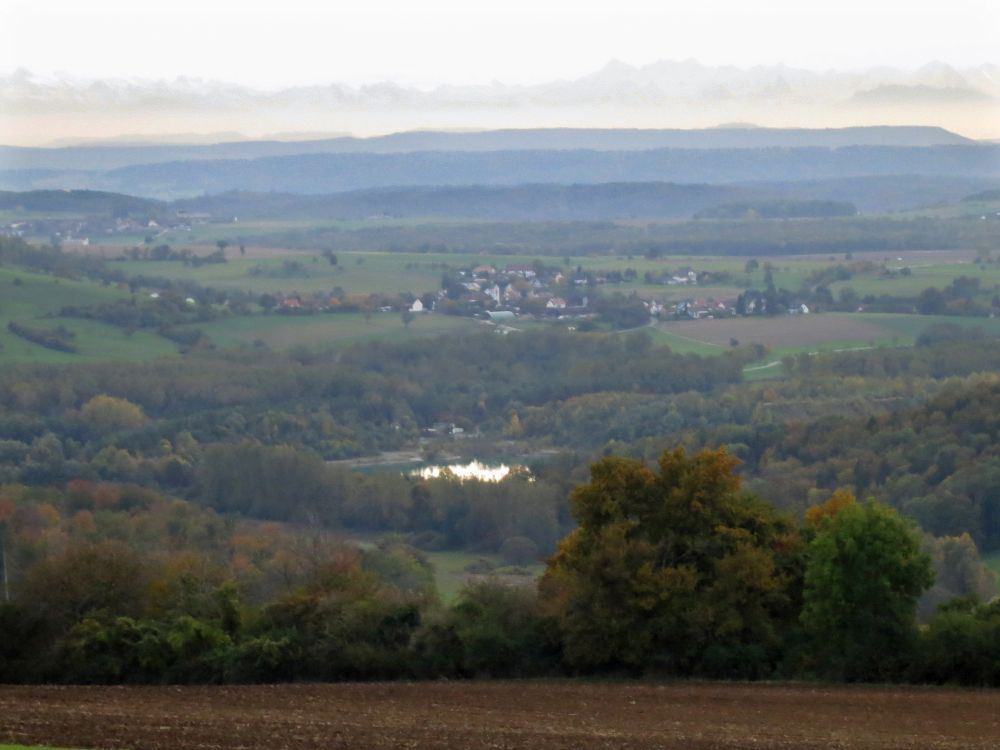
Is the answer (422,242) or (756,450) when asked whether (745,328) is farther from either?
(422,242)

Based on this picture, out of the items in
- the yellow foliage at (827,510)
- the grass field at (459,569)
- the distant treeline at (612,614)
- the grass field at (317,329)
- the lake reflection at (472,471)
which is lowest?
the grass field at (317,329)

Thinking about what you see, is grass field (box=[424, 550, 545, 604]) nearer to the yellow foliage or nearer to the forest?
the forest

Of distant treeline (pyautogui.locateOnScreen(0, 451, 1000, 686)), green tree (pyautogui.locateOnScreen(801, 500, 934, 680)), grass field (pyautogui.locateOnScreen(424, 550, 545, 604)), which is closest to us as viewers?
green tree (pyautogui.locateOnScreen(801, 500, 934, 680))

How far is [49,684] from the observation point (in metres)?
29.0

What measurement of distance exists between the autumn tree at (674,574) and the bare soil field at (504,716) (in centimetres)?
118

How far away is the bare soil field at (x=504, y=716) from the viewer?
852 inches

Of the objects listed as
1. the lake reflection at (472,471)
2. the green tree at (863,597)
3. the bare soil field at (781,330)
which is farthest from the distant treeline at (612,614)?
the bare soil field at (781,330)

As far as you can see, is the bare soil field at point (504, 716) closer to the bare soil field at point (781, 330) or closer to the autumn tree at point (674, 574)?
the autumn tree at point (674, 574)

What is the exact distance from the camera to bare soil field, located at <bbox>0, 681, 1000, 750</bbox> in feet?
71.0

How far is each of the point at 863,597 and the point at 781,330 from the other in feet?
318

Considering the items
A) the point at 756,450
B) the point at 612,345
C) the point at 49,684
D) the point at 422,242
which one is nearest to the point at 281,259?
the point at 422,242

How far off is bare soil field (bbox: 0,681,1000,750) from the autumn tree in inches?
46.5

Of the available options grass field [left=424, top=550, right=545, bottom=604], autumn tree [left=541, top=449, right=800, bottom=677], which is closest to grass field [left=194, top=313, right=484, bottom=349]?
grass field [left=424, top=550, right=545, bottom=604]

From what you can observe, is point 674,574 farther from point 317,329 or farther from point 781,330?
point 317,329
